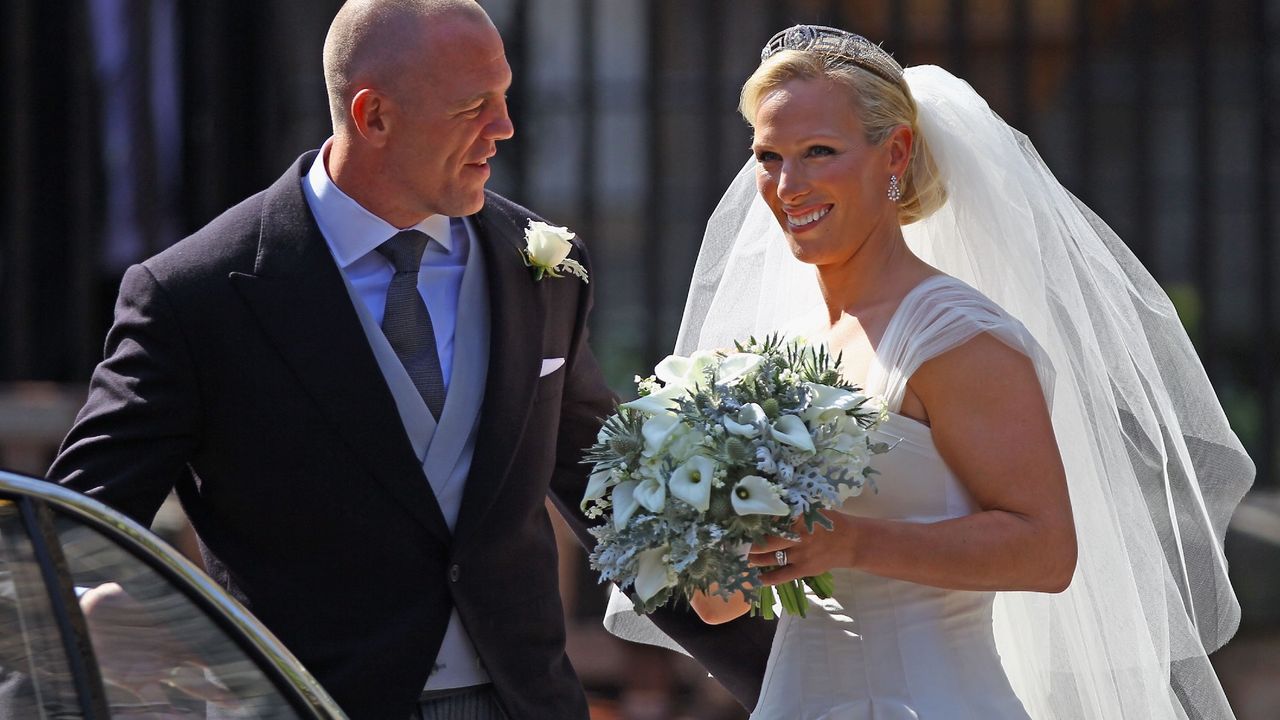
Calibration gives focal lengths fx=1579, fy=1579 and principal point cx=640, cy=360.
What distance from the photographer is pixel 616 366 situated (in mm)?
5863

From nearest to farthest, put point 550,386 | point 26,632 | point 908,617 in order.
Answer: point 26,632, point 908,617, point 550,386

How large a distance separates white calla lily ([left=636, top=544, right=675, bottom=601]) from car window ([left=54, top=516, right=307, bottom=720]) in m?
0.61

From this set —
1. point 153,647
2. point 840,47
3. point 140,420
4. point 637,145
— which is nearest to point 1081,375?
point 840,47

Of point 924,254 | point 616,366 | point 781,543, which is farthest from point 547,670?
point 616,366

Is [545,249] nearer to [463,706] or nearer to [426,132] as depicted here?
[426,132]

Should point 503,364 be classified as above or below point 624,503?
above

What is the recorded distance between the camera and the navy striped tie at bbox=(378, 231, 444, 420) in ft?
8.52

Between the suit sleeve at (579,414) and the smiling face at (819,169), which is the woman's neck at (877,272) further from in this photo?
the suit sleeve at (579,414)

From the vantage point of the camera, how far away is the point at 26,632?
1.75 m

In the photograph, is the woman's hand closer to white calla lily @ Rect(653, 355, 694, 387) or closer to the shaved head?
white calla lily @ Rect(653, 355, 694, 387)

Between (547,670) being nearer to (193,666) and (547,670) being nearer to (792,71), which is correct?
(193,666)

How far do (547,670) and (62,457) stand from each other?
85cm

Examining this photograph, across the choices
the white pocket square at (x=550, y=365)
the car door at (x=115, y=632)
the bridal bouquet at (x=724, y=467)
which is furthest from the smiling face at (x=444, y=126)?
the car door at (x=115, y=632)

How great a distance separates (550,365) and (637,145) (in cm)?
317
